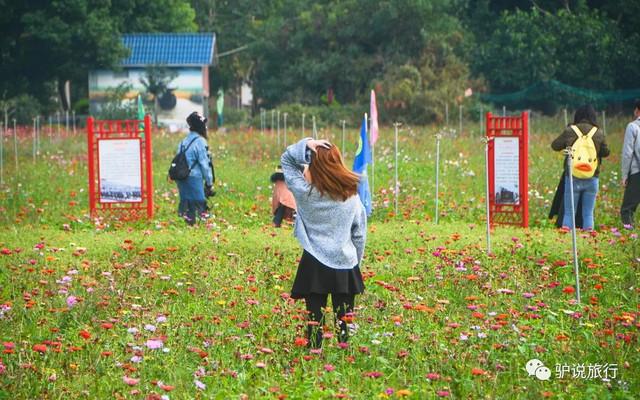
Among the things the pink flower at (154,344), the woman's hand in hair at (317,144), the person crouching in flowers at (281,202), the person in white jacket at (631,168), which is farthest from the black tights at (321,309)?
the person in white jacket at (631,168)

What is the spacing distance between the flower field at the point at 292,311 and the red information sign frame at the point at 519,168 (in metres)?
0.35

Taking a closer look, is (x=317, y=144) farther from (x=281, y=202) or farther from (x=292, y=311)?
(x=281, y=202)

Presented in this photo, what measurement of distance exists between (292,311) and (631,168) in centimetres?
597

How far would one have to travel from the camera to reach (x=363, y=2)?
136 ft

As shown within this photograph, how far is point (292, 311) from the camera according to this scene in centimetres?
725

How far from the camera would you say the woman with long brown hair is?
6289 millimetres

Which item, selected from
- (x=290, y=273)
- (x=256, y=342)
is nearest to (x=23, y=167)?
(x=290, y=273)

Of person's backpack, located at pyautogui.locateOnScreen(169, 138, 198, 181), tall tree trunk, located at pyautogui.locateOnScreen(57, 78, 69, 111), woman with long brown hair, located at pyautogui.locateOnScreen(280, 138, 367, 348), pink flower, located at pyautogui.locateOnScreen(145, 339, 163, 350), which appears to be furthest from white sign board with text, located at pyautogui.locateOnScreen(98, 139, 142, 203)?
tall tree trunk, located at pyautogui.locateOnScreen(57, 78, 69, 111)

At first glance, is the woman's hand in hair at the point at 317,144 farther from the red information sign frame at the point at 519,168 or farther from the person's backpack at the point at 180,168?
the person's backpack at the point at 180,168

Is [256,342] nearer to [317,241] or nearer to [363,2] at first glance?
[317,241]

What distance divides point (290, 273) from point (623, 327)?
3205 millimetres

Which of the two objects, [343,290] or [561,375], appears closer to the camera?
[561,375]

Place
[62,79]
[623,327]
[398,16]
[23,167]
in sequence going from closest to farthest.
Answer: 1. [623,327]
2. [23,167]
3. [398,16]
4. [62,79]

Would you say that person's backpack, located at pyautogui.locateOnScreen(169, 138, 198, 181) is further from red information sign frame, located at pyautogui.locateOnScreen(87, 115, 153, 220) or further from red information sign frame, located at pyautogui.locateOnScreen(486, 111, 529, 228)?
red information sign frame, located at pyautogui.locateOnScreen(486, 111, 529, 228)
